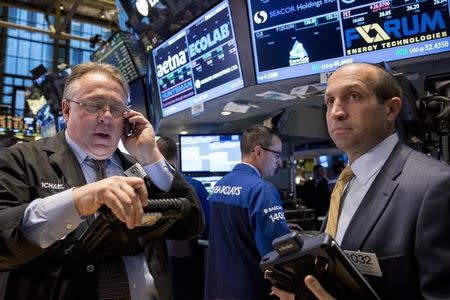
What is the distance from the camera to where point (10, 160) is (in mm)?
1383

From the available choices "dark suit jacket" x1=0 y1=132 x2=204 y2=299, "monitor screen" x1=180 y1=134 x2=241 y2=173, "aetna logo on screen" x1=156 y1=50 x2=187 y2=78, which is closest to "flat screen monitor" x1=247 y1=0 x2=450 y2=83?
"aetna logo on screen" x1=156 y1=50 x2=187 y2=78

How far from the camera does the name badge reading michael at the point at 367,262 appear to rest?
1.27 metres

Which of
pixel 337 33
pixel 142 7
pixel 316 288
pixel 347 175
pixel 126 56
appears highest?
pixel 142 7

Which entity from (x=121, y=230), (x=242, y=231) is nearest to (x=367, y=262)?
(x=121, y=230)

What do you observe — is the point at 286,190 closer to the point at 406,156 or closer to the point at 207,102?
the point at 207,102

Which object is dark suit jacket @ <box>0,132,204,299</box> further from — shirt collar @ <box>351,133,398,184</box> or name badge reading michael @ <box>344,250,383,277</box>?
shirt collar @ <box>351,133,398,184</box>

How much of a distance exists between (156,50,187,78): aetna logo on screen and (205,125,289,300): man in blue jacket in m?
1.47

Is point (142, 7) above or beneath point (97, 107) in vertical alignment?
above

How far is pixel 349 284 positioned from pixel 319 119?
3.65 meters

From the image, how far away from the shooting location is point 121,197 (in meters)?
1.06

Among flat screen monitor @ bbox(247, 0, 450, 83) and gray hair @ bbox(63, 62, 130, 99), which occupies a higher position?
flat screen monitor @ bbox(247, 0, 450, 83)

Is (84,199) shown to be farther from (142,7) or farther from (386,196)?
(142,7)

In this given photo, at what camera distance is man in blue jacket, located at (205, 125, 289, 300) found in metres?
2.65

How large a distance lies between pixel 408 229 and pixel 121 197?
0.79 m
